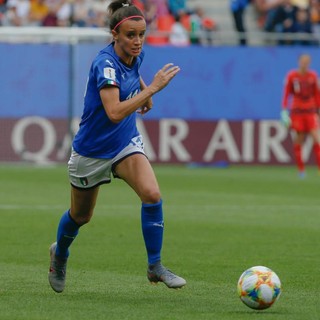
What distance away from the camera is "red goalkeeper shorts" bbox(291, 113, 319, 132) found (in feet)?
82.9

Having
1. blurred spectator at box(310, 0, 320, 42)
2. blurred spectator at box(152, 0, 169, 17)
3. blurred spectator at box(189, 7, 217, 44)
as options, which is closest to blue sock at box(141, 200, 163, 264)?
blurred spectator at box(189, 7, 217, 44)

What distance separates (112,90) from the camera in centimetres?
870

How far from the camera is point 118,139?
8.99 meters

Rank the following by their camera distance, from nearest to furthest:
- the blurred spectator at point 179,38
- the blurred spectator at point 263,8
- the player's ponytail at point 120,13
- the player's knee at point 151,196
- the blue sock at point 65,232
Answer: the player's knee at point 151,196 < the player's ponytail at point 120,13 < the blue sock at point 65,232 < the blurred spectator at point 179,38 < the blurred spectator at point 263,8

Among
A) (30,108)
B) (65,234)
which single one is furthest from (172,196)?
(65,234)

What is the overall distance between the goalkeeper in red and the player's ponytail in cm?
1608

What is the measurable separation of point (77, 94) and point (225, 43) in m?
4.47

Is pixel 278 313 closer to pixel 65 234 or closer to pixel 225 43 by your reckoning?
pixel 65 234

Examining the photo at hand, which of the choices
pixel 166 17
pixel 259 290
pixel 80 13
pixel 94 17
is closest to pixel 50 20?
pixel 80 13

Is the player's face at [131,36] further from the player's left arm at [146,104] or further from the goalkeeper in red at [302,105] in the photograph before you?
the goalkeeper in red at [302,105]

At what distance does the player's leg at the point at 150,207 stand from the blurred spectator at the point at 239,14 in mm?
20505

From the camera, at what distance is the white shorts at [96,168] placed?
8.98 meters

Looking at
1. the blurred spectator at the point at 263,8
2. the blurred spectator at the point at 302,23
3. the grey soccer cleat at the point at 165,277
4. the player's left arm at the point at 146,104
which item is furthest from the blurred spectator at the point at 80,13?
the grey soccer cleat at the point at 165,277

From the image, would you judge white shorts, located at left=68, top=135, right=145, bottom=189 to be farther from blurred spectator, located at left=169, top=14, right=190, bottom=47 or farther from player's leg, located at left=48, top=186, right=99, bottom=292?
blurred spectator, located at left=169, top=14, right=190, bottom=47
